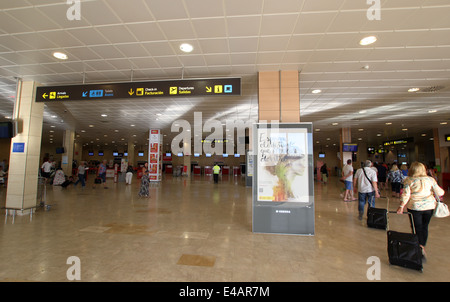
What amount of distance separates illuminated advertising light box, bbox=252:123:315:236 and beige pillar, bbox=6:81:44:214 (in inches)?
258

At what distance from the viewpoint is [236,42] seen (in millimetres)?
4195

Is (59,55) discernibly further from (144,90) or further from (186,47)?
(186,47)

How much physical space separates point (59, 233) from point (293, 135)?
535 cm

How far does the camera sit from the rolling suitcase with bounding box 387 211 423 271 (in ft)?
9.84

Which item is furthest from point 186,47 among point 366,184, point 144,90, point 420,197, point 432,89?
point 432,89

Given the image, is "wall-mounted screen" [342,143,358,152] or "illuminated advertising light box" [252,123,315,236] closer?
"illuminated advertising light box" [252,123,315,236]

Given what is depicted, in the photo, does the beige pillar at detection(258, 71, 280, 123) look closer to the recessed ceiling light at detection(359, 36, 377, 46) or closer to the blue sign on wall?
the recessed ceiling light at detection(359, 36, 377, 46)

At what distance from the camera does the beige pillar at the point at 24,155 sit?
6074mm

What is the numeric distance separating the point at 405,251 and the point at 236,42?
14.5 ft

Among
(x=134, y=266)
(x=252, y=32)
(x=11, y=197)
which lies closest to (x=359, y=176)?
(x=252, y=32)

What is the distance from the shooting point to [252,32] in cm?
386

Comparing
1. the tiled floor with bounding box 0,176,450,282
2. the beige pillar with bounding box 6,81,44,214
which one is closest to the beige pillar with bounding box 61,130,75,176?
the beige pillar with bounding box 6,81,44,214

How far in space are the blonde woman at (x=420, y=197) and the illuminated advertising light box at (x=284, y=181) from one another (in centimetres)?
157
